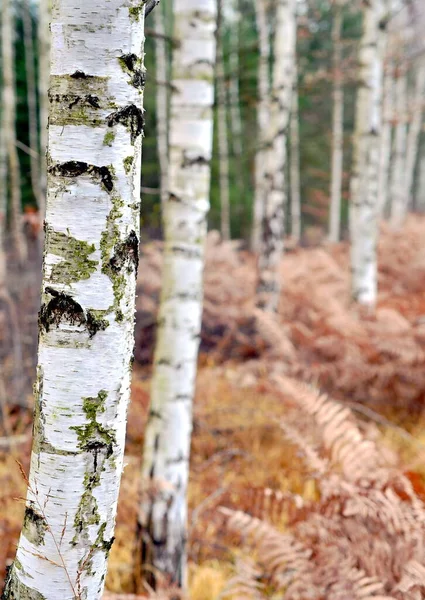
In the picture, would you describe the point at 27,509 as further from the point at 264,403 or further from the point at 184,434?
the point at 264,403

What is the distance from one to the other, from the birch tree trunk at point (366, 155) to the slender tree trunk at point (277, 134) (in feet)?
3.07

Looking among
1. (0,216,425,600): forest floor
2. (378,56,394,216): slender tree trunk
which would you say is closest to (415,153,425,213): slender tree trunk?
(378,56,394,216): slender tree trunk

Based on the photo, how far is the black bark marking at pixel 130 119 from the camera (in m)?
1.18

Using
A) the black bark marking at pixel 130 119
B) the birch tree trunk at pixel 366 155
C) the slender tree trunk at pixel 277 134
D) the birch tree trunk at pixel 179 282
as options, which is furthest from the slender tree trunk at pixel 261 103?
the black bark marking at pixel 130 119

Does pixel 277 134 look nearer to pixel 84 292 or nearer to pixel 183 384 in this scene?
pixel 183 384

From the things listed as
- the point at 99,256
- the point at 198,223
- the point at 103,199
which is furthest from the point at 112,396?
the point at 198,223

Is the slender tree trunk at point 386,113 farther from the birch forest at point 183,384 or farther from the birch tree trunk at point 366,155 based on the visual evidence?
the birch forest at point 183,384

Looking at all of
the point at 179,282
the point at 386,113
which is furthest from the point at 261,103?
the point at 179,282

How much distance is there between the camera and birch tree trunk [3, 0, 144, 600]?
117 centimetres

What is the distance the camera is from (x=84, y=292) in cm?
121

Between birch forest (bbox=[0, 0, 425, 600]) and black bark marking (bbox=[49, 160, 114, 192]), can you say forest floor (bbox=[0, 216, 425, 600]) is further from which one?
black bark marking (bbox=[49, 160, 114, 192])

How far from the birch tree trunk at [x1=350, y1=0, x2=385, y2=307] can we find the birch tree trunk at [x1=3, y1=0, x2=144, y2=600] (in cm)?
598

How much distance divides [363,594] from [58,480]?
1520 mm

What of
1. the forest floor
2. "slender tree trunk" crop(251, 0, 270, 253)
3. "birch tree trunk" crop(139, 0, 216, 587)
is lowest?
the forest floor
